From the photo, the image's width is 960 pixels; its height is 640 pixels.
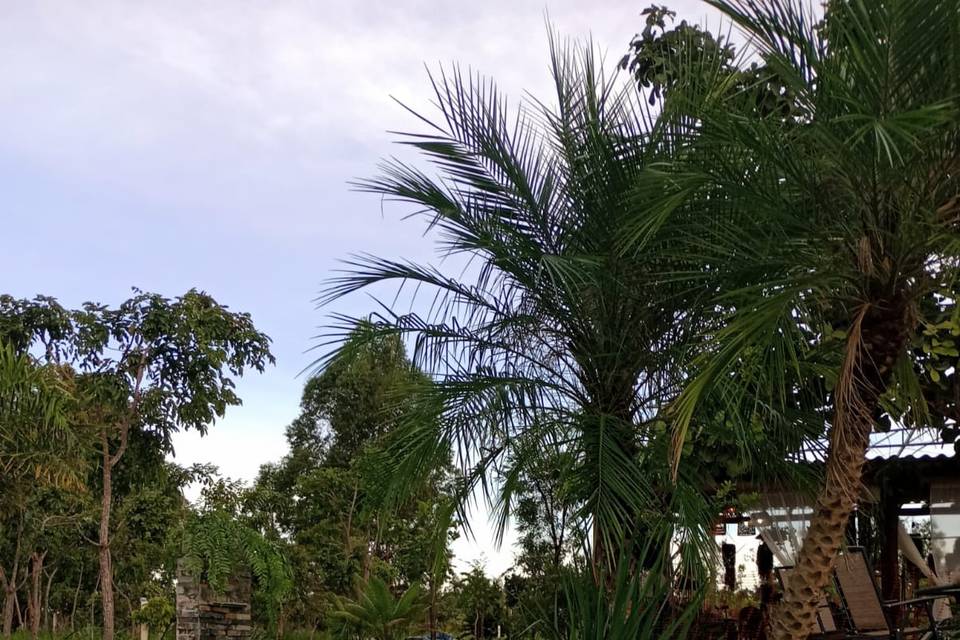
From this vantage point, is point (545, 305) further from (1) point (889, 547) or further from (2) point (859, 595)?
(1) point (889, 547)

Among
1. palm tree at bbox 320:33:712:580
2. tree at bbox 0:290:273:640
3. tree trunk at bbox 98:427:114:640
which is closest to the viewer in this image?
palm tree at bbox 320:33:712:580

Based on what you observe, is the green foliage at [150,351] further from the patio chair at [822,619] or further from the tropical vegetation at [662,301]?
the patio chair at [822,619]

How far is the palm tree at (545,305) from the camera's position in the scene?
6.42 metres

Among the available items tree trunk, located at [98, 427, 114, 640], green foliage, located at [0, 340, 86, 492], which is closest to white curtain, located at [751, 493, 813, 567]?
green foliage, located at [0, 340, 86, 492]

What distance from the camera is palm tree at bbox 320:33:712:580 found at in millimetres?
6418

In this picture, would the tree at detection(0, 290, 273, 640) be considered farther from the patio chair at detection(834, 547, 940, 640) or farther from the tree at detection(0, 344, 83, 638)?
the patio chair at detection(834, 547, 940, 640)

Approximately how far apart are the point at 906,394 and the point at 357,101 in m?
7.43

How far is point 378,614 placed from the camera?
1319 centimetres

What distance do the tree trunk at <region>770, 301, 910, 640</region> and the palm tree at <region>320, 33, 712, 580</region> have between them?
106 cm

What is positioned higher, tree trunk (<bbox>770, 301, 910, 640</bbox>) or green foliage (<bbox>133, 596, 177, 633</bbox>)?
tree trunk (<bbox>770, 301, 910, 640</bbox>)

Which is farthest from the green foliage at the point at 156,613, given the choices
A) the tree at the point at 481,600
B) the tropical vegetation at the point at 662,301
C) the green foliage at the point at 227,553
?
the tree at the point at 481,600

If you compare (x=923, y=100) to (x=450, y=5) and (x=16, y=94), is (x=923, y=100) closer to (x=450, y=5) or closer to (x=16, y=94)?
(x=450, y=5)

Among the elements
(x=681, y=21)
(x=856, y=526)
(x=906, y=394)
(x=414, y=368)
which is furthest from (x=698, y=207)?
(x=856, y=526)

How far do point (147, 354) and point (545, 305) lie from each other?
31.3 feet
